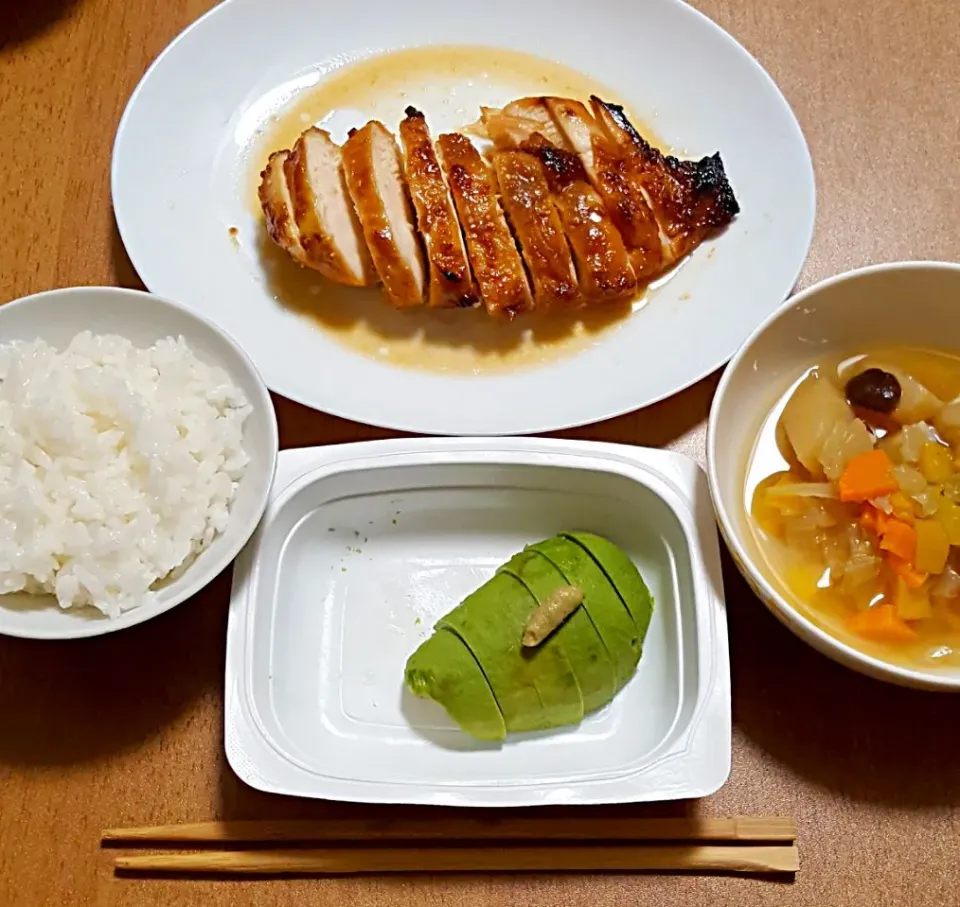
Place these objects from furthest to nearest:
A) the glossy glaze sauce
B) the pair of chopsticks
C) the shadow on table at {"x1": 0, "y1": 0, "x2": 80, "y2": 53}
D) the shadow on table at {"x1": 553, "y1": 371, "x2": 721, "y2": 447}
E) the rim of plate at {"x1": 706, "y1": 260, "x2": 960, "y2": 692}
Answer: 1. the shadow on table at {"x1": 0, "y1": 0, "x2": 80, "y2": 53}
2. the glossy glaze sauce
3. the shadow on table at {"x1": 553, "y1": 371, "x2": 721, "y2": 447}
4. the pair of chopsticks
5. the rim of plate at {"x1": 706, "y1": 260, "x2": 960, "y2": 692}

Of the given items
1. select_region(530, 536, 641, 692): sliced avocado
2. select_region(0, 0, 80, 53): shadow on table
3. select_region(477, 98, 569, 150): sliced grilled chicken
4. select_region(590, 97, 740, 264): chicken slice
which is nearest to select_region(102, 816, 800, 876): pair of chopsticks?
select_region(530, 536, 641, 692): sliced avocado

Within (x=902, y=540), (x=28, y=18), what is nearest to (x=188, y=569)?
(x=902, y=540)

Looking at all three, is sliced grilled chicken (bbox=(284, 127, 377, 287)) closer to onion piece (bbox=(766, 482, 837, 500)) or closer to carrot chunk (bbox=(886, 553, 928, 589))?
onion piece (bbox=(766, 482, 837, 500))

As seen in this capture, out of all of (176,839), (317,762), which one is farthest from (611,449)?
(176,839)

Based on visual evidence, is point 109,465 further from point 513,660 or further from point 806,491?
point 806,491

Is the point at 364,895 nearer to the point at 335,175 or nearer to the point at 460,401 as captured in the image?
the point at 460,401

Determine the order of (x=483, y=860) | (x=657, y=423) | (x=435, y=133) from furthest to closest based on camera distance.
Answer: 1. (x=435, y=133)
2. (x=657, y=423)
3. (x=483, y=860)
